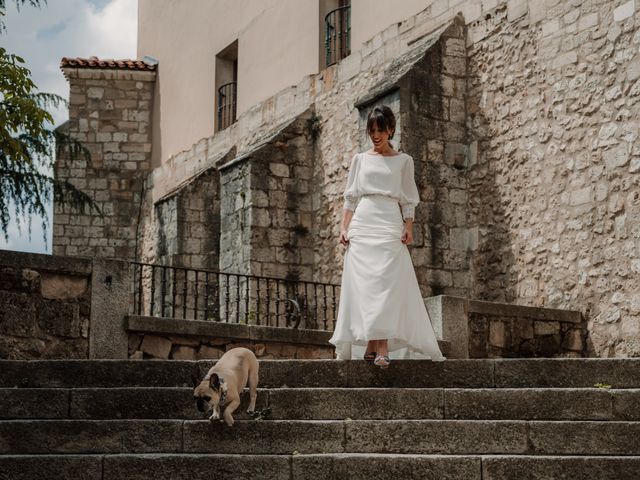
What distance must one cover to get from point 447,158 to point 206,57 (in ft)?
30.0

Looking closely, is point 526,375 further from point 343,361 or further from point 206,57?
point 206,57

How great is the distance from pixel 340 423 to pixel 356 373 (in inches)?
33.0

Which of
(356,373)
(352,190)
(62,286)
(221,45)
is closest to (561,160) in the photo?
(352,190)

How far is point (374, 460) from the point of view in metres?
6.30

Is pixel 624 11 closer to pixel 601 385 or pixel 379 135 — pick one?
pixel 379 135

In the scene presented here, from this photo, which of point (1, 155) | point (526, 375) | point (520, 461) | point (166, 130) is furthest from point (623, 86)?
point (166, 130)

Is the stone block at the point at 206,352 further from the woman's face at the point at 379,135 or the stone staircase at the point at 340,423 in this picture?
the woman's face at the point at 379,135

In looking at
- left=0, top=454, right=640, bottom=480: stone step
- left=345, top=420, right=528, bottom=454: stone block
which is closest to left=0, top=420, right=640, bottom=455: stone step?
left=345, top=420, right=528, bottom=454: stone block

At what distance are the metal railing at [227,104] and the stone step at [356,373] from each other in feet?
44.5

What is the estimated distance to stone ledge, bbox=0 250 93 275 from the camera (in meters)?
8.90

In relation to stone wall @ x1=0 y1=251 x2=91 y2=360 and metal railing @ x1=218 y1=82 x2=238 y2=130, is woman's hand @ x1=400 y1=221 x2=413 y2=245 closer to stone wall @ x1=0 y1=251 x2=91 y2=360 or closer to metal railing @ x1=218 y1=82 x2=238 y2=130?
stone wall @ x1=0 y1=251 x2=91 y2=360

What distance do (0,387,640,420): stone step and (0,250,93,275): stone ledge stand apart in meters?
1.92

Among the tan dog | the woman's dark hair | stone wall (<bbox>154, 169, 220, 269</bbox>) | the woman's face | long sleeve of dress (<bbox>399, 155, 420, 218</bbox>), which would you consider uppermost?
stone wall (<bbox>154, 169, 220, 269</bbox>)

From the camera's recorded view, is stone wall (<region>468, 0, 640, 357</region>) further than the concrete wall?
No
